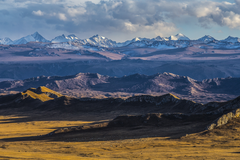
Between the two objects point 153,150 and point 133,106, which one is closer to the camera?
point 153,150

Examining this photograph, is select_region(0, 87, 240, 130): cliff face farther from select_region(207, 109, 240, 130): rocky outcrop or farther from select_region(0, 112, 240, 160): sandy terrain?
select_region(0, 112, 240, 160): sandy terrain

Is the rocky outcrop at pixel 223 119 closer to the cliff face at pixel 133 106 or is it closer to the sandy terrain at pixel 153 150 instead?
the sandy terrain at pixel 153 150

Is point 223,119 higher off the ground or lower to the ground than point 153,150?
higher

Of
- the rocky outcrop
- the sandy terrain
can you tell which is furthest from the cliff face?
the sandy terrain

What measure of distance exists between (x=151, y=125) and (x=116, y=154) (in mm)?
26392

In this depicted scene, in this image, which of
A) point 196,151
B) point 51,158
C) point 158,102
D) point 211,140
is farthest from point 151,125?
point 158,102

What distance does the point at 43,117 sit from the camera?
114 meters

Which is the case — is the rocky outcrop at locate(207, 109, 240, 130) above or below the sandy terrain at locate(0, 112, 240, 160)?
above

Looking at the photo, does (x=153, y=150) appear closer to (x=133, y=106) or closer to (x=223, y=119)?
(x=223, y=119)

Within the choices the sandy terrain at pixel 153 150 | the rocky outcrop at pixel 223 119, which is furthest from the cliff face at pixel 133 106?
the sandy terrain at pixel 153 150

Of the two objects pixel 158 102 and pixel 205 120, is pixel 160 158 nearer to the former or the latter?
pixel 205 120

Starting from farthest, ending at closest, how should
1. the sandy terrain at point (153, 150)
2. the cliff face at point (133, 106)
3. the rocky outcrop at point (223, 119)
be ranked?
the cliff face at point (133, 106) → the rocky outcrop at point (223, 119) → the sandy terrain at point (153, 150)

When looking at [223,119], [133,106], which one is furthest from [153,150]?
[133,106]

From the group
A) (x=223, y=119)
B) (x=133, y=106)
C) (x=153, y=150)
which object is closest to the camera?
(x=153, y=150)
